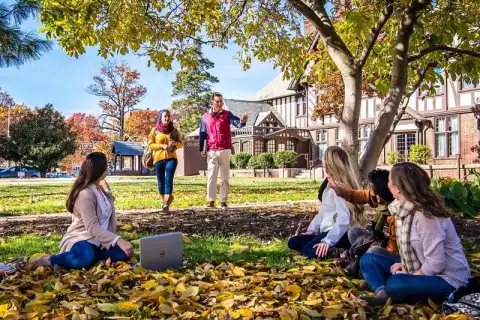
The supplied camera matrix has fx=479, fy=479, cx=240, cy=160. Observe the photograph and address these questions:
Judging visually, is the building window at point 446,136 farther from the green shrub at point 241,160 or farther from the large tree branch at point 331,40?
the large tree branch at point 331,40

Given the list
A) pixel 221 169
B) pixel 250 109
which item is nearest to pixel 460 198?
pixel 221 169

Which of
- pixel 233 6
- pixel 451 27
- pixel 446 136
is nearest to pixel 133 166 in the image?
pixel 446 136

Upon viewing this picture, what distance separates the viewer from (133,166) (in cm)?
5078

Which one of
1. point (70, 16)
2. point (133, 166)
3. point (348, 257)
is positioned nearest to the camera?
point (348, 257)

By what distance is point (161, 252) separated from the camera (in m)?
3.83

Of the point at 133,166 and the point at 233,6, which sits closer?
the point at 233,6

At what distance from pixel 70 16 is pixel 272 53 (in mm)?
3993

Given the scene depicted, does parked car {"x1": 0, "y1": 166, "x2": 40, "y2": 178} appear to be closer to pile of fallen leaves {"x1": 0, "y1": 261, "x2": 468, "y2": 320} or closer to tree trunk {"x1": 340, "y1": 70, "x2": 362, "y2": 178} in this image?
tree trunk {"x1": 340, "y1": 70, "x2": 362, "y2": 178}

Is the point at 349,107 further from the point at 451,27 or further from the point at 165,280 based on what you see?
the point at 165,280

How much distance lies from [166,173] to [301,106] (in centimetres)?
2947

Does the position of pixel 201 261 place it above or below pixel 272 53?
below

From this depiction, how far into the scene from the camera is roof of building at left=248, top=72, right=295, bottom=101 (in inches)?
1478

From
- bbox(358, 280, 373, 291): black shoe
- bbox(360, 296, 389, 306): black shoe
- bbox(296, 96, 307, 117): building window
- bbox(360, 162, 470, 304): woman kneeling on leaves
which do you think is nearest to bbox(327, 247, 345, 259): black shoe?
bbox(358, 280, 373, 291): black shoe

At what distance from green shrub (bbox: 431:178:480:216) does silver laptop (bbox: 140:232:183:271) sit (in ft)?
16.4
